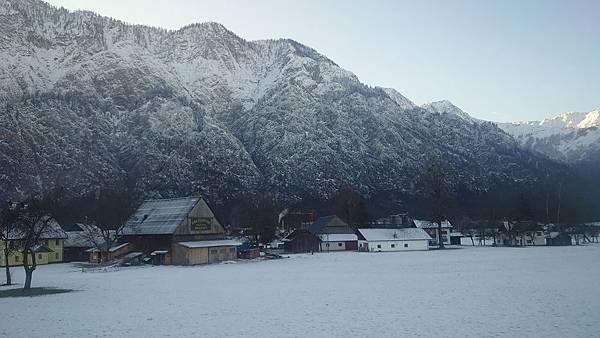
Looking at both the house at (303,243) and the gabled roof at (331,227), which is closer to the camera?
the house at (303,243)

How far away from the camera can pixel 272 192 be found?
194m

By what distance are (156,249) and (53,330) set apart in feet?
176

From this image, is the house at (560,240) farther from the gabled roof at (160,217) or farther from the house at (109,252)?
the house at (109,252)

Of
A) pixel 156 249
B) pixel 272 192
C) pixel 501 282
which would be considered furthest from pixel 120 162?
pixel 501 282

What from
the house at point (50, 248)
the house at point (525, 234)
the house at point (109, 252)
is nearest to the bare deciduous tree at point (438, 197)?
the house at point (525, 234)

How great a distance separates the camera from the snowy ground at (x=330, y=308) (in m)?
20.0

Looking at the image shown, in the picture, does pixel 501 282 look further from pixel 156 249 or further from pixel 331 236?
pixel 331 236

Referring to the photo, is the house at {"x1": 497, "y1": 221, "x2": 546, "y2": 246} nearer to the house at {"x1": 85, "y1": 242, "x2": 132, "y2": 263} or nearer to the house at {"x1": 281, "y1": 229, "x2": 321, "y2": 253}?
the house at {"x1": 281, "y1": 229, "x2": 321, "y2": 253}

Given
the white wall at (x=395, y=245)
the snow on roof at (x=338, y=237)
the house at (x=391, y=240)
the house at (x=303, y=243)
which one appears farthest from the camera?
the snow on roof at (x=338, y=237)

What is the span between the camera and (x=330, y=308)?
25297 mm

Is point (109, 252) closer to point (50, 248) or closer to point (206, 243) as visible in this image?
point (206, 243)

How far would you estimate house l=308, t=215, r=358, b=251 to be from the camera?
102375 mm

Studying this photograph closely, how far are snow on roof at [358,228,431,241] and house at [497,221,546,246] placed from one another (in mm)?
19505

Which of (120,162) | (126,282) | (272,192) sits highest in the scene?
(120,162)
